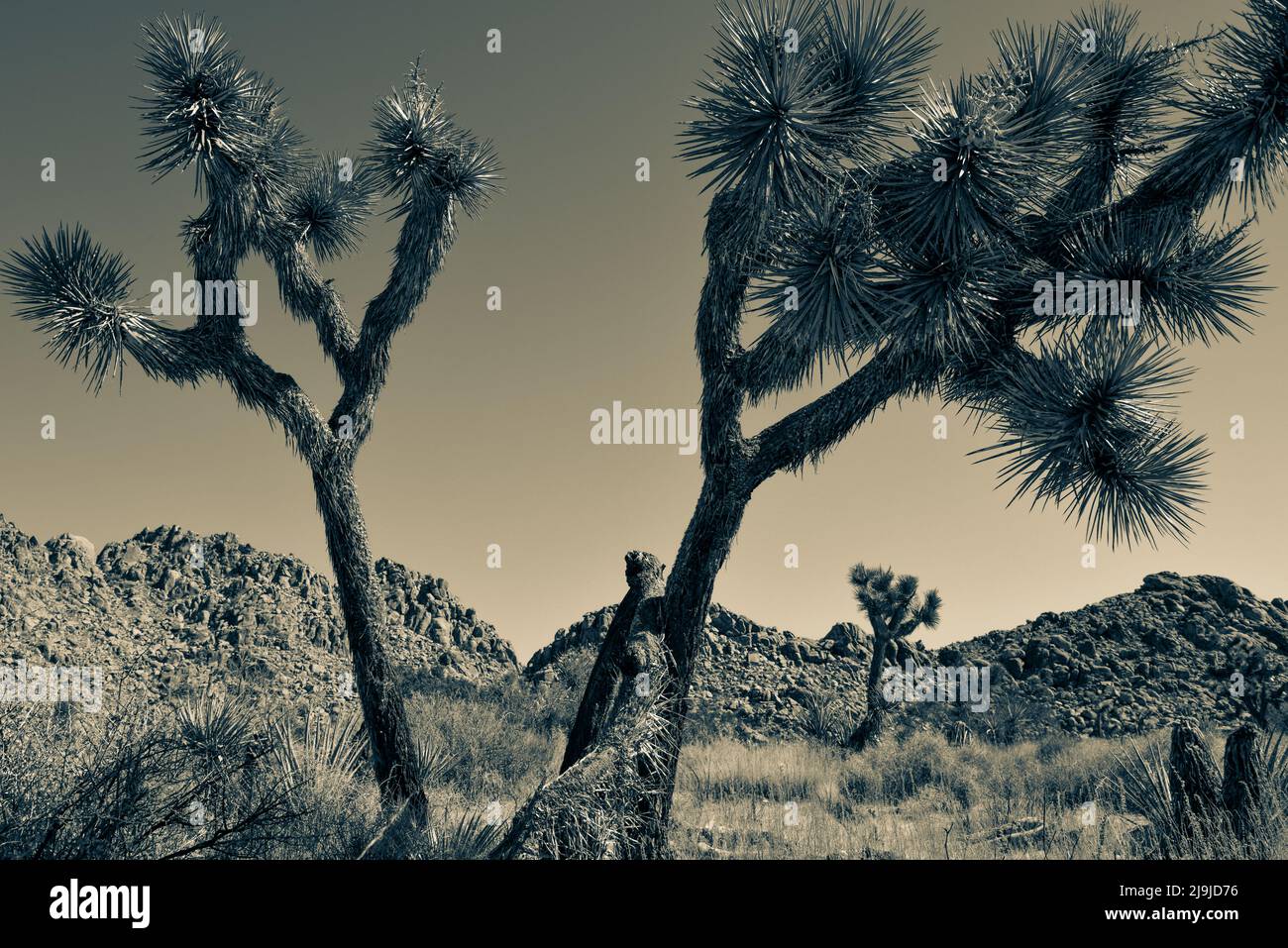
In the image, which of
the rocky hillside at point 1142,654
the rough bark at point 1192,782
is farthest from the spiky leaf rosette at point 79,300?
the rocky hillside at point 1142,654

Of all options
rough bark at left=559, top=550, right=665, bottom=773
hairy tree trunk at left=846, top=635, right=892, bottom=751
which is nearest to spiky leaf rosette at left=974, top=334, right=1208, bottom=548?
rough bark at left=559, top=550, right=665, bottom=773

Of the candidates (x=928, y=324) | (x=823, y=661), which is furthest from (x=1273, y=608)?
(x=928, y=324)

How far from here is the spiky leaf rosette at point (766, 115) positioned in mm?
6426

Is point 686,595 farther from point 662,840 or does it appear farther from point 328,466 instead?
point 328,466

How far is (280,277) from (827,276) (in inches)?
257

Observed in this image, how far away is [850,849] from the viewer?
886cm

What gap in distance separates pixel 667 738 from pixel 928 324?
359 centimetres

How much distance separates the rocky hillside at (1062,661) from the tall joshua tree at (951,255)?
14567 millimetres

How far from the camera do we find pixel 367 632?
9883mm

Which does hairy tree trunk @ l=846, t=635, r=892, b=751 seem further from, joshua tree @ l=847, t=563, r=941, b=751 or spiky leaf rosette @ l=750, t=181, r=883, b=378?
spiky leaf rosette @ l=750, t=181, r=883, b=378

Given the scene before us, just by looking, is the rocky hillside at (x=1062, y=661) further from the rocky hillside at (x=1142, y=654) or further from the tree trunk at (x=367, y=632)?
the tree trunk at (x=367, y=632)

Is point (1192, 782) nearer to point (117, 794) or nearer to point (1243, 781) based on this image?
point (1243, 781)

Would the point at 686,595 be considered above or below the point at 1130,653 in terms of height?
above
